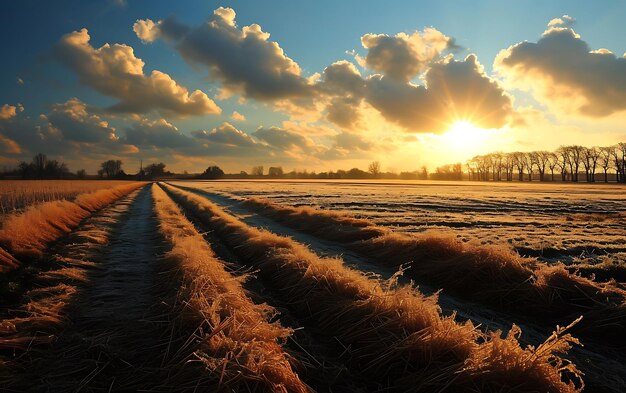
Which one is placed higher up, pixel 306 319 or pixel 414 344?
pixel 414 344

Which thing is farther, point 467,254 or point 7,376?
point 467,254

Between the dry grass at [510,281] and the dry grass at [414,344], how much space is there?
65.7 inches

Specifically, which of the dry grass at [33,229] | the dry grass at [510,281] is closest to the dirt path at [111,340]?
the dry grass at [33,229]

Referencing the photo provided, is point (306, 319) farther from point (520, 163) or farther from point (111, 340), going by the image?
point (520, 163)

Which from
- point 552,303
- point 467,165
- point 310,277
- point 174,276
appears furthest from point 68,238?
point 467,165

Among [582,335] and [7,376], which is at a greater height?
[7,376]

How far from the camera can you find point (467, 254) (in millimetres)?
9039

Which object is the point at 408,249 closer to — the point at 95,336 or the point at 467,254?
the point at 467,254

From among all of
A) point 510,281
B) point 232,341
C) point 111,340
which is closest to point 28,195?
point 111,340

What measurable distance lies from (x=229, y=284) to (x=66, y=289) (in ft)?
10.8

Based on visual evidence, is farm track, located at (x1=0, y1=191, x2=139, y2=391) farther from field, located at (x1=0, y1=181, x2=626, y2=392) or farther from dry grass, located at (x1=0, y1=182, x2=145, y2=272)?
dry grass, located at (x1=0, y1=182, x2=145, y2=272)

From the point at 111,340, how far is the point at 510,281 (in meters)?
7.92

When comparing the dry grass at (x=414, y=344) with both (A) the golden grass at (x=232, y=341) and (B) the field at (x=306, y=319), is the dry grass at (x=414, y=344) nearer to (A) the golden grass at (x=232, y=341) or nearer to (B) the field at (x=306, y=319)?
(B) the field at (x=306, y=319)

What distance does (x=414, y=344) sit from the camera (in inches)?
177
